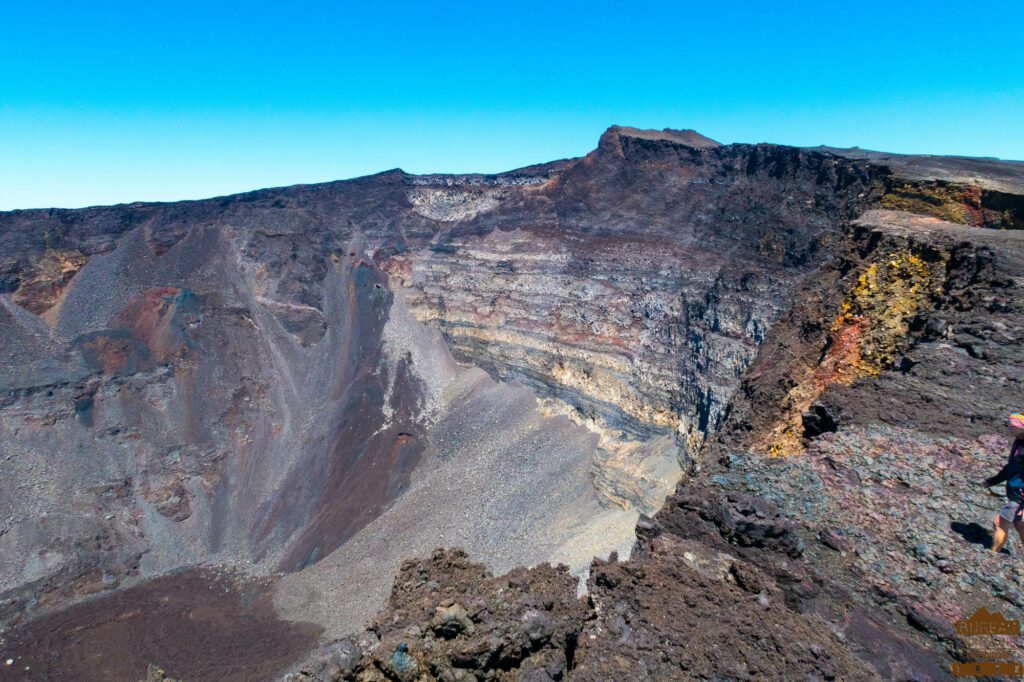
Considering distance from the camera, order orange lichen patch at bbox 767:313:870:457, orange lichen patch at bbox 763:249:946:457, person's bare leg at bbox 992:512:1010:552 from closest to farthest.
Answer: person's bare leg at bbox 992:512:1010:552 < orange lichen patch at bbox 767:313:870:457 < orange lichen patch at bbox 763:249:946:457

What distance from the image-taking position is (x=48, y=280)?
27250 millimetres

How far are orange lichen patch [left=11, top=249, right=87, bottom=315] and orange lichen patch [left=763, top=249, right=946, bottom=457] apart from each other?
31.5 m

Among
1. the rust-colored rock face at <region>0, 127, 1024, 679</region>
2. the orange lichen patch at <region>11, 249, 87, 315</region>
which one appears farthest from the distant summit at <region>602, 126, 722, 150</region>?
the orange lichen patch at <region>11, 249, 87, 315</region>

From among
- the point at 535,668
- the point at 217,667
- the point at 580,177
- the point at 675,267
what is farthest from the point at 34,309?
the point at 535,668

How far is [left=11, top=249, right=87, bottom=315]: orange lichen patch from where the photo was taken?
26703 millimetres

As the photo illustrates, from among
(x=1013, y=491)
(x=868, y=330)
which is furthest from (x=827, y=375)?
(x=1013, y=491)

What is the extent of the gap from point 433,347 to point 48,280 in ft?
59.8

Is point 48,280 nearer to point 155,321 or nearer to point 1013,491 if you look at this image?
point 155,321

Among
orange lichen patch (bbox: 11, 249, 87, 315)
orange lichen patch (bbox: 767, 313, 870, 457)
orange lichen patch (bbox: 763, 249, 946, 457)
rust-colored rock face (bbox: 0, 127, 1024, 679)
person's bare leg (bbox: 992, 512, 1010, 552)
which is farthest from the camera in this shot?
orange lichen patch (bbox: 11, 249, 87, 315)

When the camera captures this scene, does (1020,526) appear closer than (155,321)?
Yes

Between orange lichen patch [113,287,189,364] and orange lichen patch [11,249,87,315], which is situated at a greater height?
orange lichen patch [11,249,87,315]

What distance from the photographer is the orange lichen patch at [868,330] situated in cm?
881

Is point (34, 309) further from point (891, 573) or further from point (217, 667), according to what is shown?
point (891, 573)

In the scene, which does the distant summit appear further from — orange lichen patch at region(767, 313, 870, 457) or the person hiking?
the person hiking
